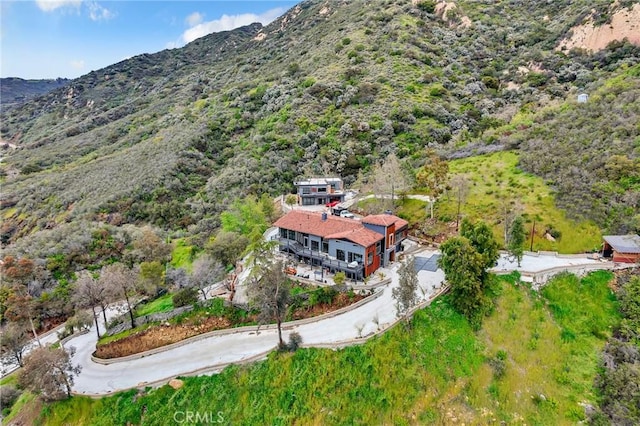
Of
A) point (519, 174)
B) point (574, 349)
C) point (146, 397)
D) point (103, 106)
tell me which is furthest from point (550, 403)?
point (103, 106)

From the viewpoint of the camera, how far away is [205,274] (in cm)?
3062

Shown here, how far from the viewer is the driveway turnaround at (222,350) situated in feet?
78.6

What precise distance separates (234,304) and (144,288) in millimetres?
11329

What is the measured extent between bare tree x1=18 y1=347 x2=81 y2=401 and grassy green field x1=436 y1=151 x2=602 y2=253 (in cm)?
3468

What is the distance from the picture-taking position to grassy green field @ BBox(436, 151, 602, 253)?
3117 centimetres

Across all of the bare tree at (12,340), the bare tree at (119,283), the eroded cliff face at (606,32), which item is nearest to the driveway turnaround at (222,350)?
the bare tree at (119,283)

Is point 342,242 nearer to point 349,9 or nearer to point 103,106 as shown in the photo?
point 349,9

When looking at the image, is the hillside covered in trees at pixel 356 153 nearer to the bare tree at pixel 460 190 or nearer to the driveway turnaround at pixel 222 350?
the bare tree at pixel 460 190

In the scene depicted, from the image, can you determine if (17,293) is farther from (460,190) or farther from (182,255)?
(460,190)

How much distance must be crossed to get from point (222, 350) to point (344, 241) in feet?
40.7

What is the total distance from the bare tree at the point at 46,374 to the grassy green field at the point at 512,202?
34677 mm

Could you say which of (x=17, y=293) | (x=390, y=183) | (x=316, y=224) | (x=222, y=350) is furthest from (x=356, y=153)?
(x=17, y=293)

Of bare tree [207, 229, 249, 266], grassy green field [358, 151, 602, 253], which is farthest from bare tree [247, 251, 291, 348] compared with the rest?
grassy green field [358, 151, 602, 253]

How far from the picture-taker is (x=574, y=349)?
75.6 feet
